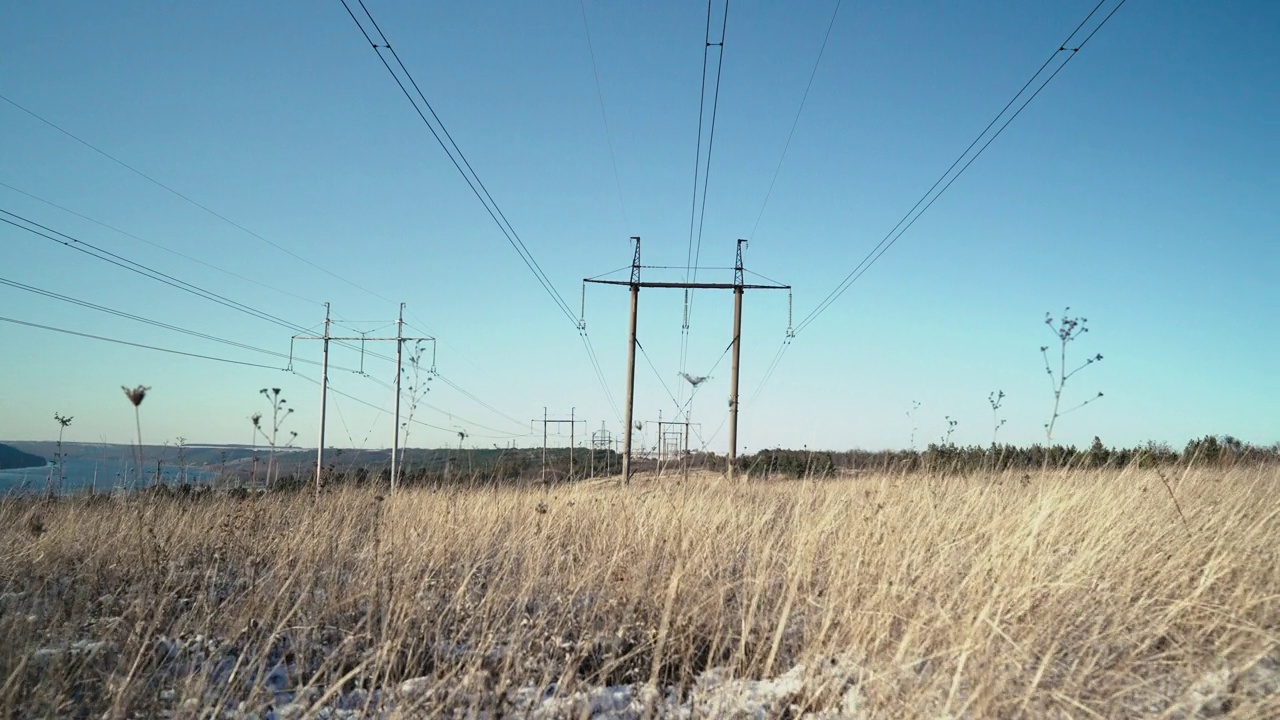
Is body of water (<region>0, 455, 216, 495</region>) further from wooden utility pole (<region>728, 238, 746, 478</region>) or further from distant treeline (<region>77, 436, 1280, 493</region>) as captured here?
wooden utility pole (<region>728, 238, 746, 478</region>)

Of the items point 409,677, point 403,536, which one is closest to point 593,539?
point 403,536

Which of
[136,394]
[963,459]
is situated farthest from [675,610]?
[963,459]

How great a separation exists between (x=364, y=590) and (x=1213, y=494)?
720cm

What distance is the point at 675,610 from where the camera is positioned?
12.8 ft

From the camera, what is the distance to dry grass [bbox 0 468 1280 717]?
9.16 ft

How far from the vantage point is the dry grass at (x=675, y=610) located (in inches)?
110

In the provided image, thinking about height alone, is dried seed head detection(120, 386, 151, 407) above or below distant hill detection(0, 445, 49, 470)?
above

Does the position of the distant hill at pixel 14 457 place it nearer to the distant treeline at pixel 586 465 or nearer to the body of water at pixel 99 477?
the body of water at pixel 99 477

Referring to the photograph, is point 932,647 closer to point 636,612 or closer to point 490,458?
point 636,612

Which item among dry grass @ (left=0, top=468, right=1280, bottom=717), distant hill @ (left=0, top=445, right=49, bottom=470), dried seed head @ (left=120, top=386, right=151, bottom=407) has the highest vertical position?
dried seed head @ (left=120, top=386, right=151, bottom=407)

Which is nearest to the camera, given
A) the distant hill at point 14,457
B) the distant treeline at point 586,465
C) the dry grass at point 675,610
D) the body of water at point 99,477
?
the dry grass at point 675,610

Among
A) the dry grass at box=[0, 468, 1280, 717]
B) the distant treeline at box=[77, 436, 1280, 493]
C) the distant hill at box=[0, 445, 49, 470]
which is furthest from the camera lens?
the distant hill at box=[0, 445, 49, 470]

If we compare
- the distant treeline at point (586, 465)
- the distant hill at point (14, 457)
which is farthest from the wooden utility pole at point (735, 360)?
the distant hill at point (14, 457)

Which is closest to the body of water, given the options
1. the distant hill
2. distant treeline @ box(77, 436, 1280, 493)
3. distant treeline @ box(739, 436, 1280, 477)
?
distant treeline @ box(77, 436, 1280, 493)
